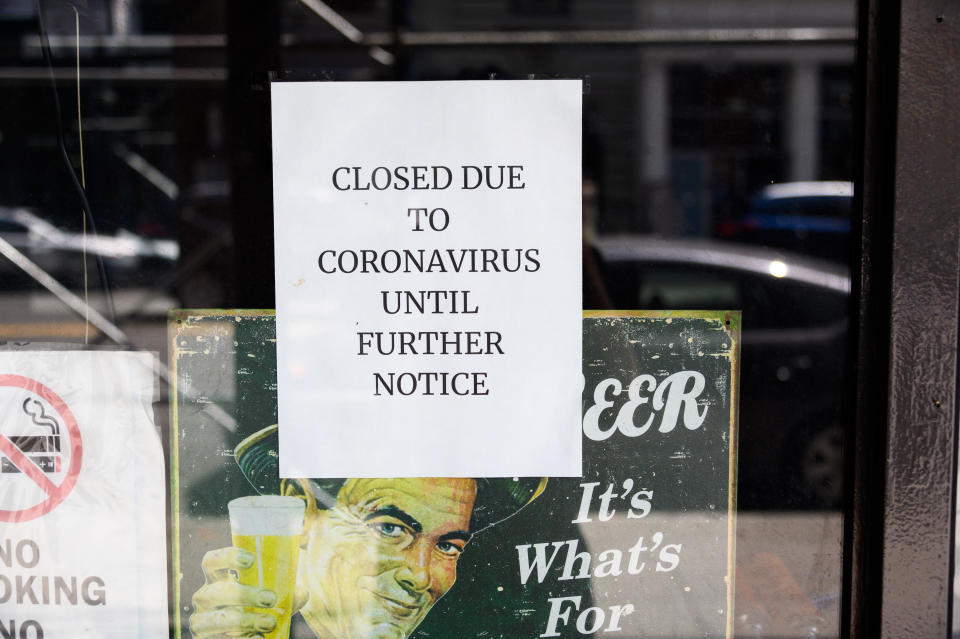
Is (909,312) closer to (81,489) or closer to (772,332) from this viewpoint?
(772,332)

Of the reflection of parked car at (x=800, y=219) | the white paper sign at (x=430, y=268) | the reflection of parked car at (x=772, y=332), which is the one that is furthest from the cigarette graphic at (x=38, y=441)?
the reflection of parked car at (x=800, y=219)

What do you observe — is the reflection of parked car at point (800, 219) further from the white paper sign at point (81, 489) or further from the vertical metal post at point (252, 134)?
the white paper sign at point (81, 489)

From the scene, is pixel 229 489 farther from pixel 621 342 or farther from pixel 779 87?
pixel 779 87

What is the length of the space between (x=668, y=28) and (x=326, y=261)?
0.95 meters

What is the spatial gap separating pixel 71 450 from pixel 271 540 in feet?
1.74

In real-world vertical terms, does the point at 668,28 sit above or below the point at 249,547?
above

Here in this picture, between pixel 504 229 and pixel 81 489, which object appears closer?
pixel 504 229

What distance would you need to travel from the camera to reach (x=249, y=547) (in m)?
2.06

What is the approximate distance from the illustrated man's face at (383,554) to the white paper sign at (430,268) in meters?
0.10

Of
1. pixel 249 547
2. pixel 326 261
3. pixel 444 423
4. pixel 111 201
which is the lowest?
pixel 249 547

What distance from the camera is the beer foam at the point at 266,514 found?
2051 millimetres

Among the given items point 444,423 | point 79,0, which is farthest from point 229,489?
point 79,0

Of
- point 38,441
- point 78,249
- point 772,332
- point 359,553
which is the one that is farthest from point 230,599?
point 772,332

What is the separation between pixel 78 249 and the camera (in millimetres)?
2057
